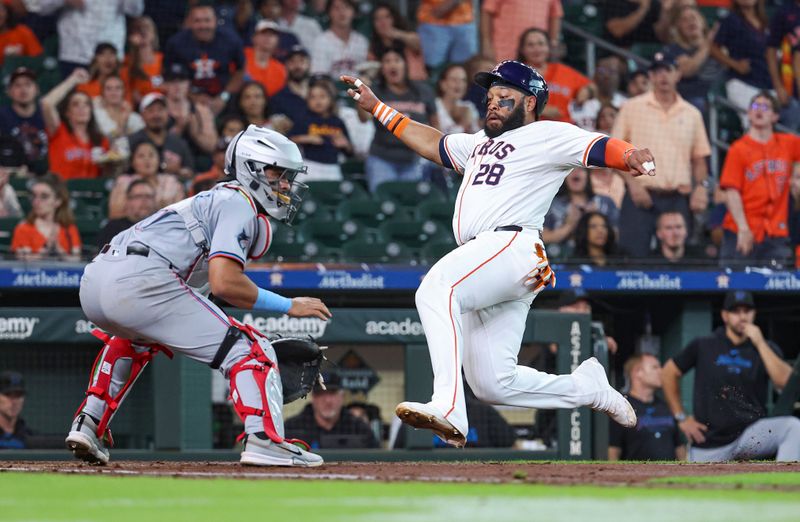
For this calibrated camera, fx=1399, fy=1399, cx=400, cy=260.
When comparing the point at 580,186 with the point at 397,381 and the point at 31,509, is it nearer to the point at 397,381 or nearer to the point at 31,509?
the point at 397,381

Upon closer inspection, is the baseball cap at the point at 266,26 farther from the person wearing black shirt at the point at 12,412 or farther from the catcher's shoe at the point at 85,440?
the catcher's shoe at the point at 85,440

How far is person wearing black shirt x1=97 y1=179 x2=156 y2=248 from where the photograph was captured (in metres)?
10.2

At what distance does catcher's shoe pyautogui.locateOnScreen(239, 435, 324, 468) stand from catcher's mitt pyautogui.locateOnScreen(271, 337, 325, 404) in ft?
1.46

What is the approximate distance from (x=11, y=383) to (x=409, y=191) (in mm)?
3942

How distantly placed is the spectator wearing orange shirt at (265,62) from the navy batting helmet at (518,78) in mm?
5991

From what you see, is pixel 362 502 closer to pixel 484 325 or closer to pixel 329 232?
pixel 484 325

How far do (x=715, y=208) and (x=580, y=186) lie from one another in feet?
4.44

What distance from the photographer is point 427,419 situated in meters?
5.59

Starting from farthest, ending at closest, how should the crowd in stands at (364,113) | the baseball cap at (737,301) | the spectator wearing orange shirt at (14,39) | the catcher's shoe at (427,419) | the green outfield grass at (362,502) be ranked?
the spectator wearing orange shirt at (14,39)
the crowd in stands at (364,113)
the baseball cap at (737,301)
the catcher's shoe at (427,419)
the green outfield grass at (362,502)

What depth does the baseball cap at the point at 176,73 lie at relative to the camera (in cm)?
1184

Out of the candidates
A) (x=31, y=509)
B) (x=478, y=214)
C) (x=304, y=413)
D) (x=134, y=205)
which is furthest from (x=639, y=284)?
(x=31, y=509)

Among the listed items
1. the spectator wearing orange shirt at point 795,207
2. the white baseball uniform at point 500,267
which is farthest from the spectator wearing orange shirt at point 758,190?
the white baseball uniform at point 500,267

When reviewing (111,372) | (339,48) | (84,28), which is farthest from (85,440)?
(339,48)

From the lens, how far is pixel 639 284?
1045 centimetres
